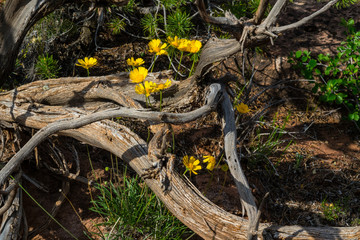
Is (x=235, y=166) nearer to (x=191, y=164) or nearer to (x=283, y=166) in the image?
(x=191, y=164)

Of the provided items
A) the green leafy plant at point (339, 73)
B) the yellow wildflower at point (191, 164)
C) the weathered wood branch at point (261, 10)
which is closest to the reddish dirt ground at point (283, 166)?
the green leafy plant at point (339, 73)

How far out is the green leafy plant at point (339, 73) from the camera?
10.4ft

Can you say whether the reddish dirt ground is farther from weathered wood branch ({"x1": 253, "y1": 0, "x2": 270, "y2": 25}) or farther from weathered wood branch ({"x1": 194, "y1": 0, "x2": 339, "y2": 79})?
weathered wood branch ({"x1": 253, "y1": 0, "x2": 270, "y2": 25})

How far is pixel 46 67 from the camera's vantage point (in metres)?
3.31

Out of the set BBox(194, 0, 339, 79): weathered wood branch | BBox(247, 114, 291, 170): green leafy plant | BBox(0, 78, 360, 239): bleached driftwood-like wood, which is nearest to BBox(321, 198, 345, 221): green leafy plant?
BBox(247, 114, 291, 170): green leafy plant

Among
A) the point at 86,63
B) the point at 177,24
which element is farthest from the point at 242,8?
the point at 86,63

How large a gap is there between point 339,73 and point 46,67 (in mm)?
2937

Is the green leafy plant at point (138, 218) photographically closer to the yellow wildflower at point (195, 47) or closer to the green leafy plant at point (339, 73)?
the yellow wildflower at point (195, 47)

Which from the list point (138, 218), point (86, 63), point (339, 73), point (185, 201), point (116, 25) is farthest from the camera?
point (116, 25)

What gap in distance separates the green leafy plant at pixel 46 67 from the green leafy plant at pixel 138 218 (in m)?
1.53

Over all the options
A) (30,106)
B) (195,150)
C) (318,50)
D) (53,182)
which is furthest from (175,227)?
(318,50)

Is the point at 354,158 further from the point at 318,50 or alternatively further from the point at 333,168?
the point at 318,50

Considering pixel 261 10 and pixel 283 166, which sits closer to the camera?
pixel 261 10

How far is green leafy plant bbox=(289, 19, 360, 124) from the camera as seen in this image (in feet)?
10.4
